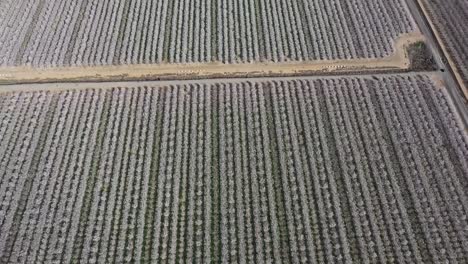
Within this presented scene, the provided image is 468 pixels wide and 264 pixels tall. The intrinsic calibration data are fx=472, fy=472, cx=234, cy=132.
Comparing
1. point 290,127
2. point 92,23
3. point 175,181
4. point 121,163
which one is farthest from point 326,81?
point 92,23

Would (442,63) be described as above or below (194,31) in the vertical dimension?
below

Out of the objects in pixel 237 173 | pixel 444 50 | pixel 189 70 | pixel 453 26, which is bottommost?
pixel 237 173

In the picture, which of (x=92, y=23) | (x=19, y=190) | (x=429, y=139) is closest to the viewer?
(x=19, y=190)

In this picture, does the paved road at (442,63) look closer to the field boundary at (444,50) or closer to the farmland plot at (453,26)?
the field boundary at (444,50)

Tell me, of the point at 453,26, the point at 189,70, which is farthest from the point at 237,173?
the point at 453,26

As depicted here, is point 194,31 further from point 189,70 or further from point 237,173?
point 237,173

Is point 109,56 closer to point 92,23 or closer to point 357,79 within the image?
point 92,23
